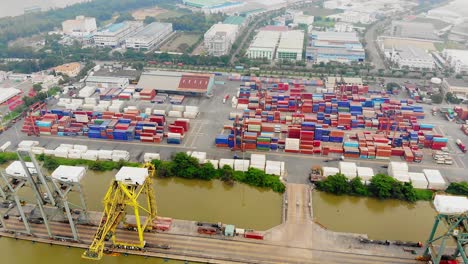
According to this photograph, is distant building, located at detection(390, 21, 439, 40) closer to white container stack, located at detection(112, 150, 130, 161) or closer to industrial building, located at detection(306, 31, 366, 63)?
industrial building, located at detection(306, 31, 366, 63)

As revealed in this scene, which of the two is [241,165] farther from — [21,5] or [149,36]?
[21,5]

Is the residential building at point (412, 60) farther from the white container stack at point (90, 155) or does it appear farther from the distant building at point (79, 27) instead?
the distant building at point (79, 27)

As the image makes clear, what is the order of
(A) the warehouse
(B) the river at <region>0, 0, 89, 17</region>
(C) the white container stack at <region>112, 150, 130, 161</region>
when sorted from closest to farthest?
(C) the white container stack at <region>112, 150, 130, 161</region> < (A) the warehouse < (B) the river at <region>0, 0, 89, 17</region>

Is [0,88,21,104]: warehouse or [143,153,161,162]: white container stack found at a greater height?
[143,153,161,162]: white container stack

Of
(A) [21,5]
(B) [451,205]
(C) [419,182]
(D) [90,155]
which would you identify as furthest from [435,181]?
(A) [21,5]

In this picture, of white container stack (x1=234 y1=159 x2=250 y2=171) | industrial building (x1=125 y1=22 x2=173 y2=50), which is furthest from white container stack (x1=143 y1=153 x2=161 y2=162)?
industrial building (x1=125 y1=22 x2=173 y2=50)

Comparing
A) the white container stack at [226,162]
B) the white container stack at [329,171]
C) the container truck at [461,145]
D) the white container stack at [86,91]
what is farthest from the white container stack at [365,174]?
the white container stack at [86,91]
